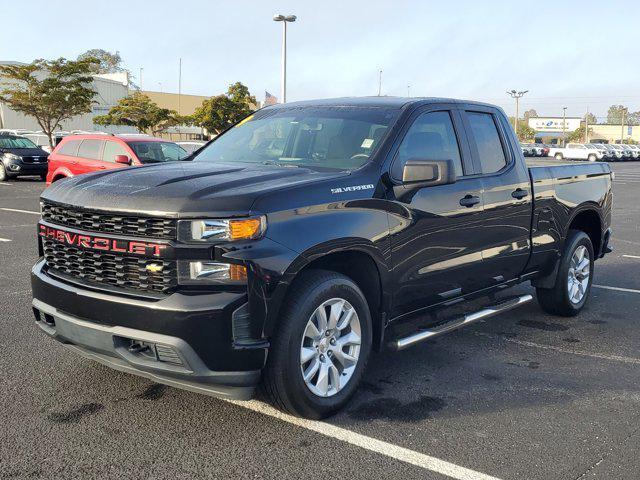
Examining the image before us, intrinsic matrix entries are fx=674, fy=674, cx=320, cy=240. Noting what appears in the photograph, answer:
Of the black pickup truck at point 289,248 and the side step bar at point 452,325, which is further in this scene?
the side step bar at point 452,325

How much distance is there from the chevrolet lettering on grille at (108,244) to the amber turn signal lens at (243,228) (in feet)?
1.16

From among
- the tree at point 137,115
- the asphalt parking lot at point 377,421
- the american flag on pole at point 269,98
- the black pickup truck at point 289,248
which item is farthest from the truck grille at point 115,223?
the tree at point 137,115

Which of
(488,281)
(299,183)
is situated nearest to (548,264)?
(488,281)

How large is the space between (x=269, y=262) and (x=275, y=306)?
24 cm

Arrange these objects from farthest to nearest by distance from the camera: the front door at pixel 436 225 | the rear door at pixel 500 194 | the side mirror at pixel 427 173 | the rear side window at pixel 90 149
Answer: the rear side window at pixel 90 149 < the rear door at pixel 500 194 < the front door at pixel 436 225 < the side mirror at pixel 427 173

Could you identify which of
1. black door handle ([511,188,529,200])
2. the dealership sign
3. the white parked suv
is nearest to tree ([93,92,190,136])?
the white parked suv

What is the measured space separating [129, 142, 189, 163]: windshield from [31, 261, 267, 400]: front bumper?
11043 millimetres

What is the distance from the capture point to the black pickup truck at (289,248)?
3400mm

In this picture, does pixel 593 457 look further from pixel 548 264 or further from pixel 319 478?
pixel 548 264

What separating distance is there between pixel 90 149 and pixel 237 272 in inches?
496

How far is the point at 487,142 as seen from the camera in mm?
5371

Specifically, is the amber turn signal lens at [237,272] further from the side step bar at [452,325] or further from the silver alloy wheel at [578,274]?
the silver alloy wheel at [578,274]

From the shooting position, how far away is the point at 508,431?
3787mm

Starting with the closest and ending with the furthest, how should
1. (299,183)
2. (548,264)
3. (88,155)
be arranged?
1. (299,183)
2. (548,264)
3. (88,155)
